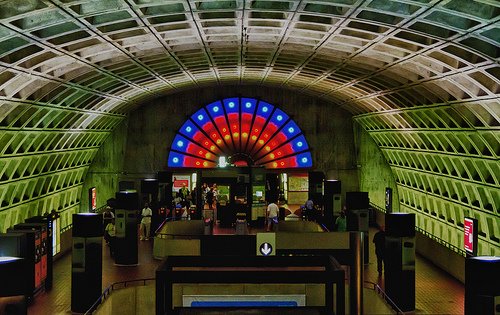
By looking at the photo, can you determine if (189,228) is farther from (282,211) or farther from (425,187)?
(425,187)

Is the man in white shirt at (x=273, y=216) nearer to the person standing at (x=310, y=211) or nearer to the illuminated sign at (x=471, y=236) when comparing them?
the person standing at (x=310, y=211)

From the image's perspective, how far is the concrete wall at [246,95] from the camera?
141 feet

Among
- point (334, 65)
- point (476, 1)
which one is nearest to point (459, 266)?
point (334, 65)

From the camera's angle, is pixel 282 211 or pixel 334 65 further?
pixel 282 211

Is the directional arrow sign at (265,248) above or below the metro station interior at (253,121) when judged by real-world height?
below

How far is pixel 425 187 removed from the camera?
116ft

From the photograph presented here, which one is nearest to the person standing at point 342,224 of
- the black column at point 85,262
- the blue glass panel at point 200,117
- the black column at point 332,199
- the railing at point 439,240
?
the railing at point 439,240

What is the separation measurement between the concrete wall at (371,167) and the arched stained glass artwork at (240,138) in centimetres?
290

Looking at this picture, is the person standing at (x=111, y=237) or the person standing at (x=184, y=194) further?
the person standing at (x=184, y=194)

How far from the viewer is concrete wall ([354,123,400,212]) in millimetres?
43062

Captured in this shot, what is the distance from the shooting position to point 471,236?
23141 millimetres

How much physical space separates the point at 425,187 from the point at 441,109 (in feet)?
35.2

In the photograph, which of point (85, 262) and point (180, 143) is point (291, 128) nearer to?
point (180, 143)

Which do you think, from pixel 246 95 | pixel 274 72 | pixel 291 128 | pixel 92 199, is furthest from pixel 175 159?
pixel 274 72
